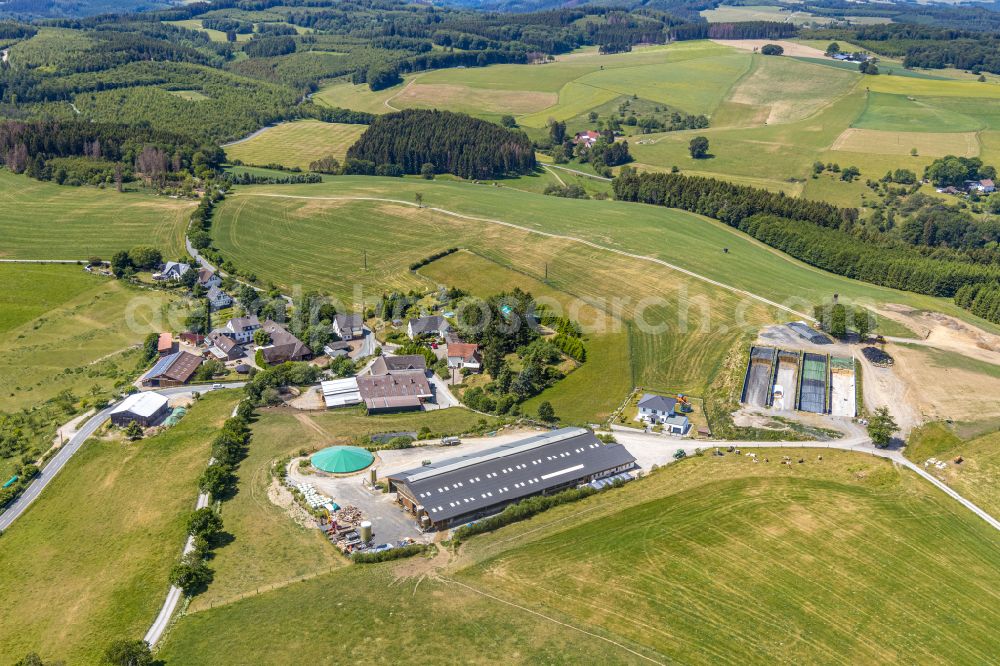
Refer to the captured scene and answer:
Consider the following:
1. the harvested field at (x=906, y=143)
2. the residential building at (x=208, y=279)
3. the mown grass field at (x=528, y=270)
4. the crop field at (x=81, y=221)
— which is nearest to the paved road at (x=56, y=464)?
the residential building at (x=208, y=279)

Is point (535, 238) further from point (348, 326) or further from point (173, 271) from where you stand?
point (173, 271)

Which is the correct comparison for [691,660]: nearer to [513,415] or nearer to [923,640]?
[923,640]

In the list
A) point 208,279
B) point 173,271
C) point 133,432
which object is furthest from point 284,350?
point 173,271

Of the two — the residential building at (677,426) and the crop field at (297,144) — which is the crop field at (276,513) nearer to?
the residential building at (677,426)

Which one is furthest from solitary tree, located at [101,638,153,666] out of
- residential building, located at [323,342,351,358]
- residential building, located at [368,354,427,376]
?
residential building, located at [323,342,351,358]

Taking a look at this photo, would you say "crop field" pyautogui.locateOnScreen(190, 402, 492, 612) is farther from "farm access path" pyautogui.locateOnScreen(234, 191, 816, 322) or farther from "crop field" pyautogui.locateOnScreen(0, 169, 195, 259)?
"crop field" pyautogui.locateOnScreen(0, 169, 195, 259)

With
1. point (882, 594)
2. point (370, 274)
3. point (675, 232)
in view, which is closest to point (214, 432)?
point (370, 274)
